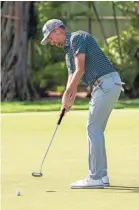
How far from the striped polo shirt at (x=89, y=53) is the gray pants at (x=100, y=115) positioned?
75 millimetres

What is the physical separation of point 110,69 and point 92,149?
80cm

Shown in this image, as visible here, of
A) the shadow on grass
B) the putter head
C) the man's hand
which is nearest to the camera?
the shadow on grass

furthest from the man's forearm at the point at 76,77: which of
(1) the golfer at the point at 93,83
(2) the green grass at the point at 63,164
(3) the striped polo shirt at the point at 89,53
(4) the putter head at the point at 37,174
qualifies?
(4) the putter head at the point at 37,174

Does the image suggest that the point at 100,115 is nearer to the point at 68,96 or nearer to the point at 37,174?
the point at 68,96

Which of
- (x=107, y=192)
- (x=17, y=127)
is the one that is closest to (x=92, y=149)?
(x=107, y=192)

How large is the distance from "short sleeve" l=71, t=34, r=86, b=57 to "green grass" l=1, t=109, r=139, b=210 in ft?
4.28

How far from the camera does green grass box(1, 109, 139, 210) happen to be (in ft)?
21.5

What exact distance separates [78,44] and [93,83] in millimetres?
417

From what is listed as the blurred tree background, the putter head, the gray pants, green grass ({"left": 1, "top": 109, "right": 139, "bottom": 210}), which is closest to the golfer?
the gray pants

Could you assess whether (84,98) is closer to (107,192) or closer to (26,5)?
(26,5)

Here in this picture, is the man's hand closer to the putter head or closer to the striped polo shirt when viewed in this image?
the striped polo shirt

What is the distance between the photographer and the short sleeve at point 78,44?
7.24 meters

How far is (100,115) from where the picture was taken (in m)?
7.37

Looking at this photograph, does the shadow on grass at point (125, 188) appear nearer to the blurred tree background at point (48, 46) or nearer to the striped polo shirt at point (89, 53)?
the striped polo shirt at point (89, 53)
